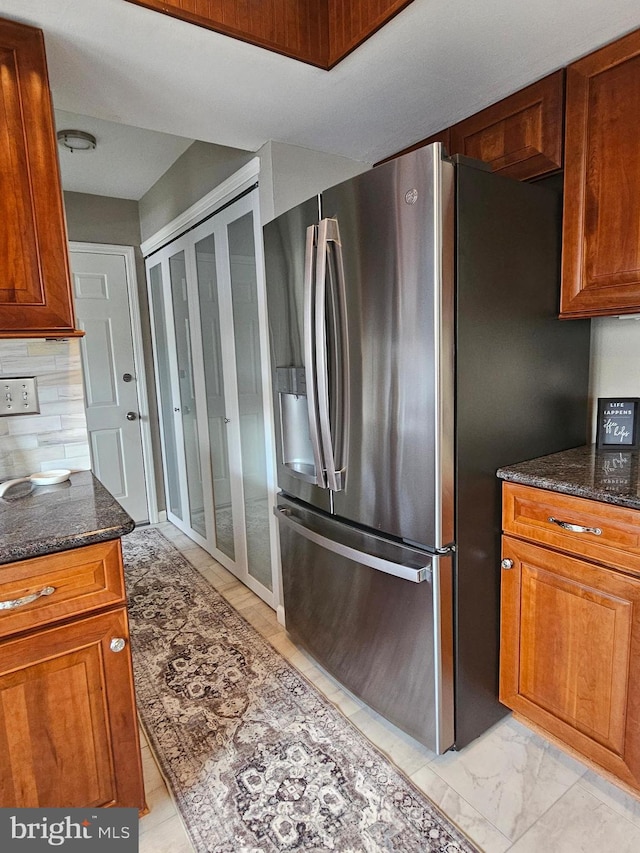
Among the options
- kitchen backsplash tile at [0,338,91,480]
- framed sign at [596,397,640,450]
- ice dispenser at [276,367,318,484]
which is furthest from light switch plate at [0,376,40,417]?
framed sign at [596,397,640,450]

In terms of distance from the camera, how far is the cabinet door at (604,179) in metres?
1.41

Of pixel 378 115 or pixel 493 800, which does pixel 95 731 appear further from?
pixel 378 115

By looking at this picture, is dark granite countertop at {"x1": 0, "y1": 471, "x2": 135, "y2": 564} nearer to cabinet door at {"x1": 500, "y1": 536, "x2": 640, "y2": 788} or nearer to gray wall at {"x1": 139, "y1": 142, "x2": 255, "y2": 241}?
cabinet door at {"x1": 500, "y1": 536, "x2": 640, "y2": 788}

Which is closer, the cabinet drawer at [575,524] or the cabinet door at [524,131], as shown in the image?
the cabinet drawer at [575,524]

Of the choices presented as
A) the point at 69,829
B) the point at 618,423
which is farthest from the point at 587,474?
the point at 69,829

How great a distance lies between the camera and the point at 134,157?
2.88m

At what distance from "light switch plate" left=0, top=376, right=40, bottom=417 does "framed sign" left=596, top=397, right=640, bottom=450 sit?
2.01 m

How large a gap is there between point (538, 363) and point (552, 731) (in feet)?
3.85

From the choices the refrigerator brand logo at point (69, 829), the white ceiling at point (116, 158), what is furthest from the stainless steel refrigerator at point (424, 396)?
the white ceiling at point (116, 158)

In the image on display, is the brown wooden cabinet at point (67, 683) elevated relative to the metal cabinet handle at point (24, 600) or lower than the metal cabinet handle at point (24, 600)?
lower

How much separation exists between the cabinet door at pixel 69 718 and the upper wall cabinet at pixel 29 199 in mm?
824

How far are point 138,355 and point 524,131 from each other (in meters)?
3.00

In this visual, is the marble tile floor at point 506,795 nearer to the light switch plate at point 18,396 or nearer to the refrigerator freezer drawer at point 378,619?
the refrigerator freezer drawer at point 378,619

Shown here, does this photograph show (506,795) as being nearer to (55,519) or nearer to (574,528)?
(574,528)
